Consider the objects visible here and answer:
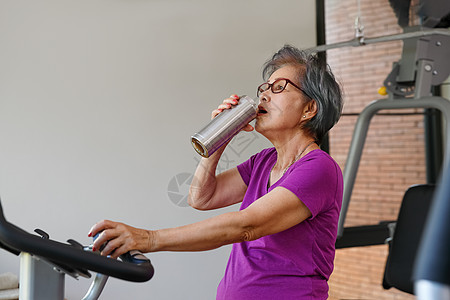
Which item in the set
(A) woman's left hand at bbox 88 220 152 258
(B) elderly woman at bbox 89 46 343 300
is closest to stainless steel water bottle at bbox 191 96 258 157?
(B) elderly woman at bbox 89 46 343 300

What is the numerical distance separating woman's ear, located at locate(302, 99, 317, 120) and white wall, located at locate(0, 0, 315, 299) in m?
1.38

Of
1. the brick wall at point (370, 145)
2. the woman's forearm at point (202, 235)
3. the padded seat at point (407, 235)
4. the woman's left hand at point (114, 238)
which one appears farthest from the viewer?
the brick wall at point (370, 145)

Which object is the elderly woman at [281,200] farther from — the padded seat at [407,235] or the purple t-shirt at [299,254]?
the padded seat at [407,235]

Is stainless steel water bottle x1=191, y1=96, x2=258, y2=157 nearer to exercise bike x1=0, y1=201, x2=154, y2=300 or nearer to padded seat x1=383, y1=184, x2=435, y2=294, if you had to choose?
exercise bike x1=0, y1=201, x2=154, y2=300

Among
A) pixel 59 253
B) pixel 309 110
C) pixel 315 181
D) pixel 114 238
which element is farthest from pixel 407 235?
pixel 59 253

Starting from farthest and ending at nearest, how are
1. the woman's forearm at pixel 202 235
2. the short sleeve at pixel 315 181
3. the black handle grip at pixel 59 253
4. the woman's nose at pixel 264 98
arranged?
the woman's nose at pixel 264 98
the short sleeve at pixel 315 181
the woman's forearm at pixel 202 235
the black handle grip at pixel 59 253

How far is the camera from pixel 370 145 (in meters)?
3.71

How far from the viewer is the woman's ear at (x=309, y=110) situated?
1494 millimetres

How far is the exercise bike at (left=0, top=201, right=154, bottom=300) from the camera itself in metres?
0.79

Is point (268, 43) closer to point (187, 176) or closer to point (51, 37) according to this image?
point (187, 176)

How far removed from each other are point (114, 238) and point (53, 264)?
11 cm

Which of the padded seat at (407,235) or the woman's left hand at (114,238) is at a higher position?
the woman's left hand at (114,238)

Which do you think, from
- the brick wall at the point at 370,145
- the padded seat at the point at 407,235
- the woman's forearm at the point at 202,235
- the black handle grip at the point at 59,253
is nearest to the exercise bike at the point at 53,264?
the black handle grip at the point at 59,253

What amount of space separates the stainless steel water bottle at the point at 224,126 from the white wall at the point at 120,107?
4.71ft
